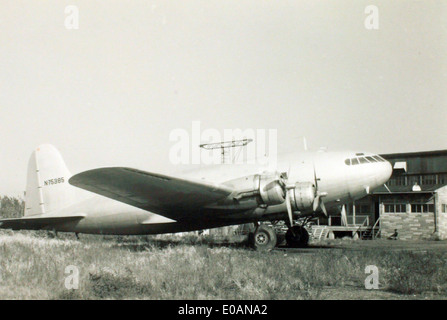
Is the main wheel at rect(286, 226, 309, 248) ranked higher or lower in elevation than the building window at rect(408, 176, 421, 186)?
lower

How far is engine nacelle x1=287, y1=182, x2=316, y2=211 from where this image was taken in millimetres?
12141

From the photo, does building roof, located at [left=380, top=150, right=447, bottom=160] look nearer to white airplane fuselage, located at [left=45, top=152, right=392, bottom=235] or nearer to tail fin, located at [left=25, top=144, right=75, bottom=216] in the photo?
white airplane fuselage, located at [left=45, top=152, right=392, bottom=235]

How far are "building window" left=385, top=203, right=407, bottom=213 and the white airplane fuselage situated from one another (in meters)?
14.8

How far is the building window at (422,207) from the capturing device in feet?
87.0

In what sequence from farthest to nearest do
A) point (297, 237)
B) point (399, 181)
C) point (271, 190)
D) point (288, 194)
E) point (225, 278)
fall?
point (399, 181) → point (297, 237) → point (288, 194) → point (271, 190) → point (225, 278)

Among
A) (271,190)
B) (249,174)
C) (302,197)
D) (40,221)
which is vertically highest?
(249,174)

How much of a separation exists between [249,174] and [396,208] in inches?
708

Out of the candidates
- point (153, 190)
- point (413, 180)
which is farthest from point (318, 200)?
point (413, 180)

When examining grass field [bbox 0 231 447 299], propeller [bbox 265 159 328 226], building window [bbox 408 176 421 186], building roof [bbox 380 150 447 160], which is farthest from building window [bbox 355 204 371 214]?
grass field [bbox 0 231 447 299]

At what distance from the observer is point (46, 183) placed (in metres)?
15.4

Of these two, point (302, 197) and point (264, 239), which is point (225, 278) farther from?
point (302, 197)
